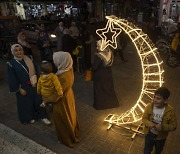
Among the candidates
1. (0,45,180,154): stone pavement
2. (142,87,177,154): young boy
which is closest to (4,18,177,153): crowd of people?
(142,87,177,154): young boy

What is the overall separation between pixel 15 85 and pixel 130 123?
262cm

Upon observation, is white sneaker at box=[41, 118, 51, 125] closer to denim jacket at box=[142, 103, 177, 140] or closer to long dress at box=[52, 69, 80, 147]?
long dress at box=[52, 69, 80, 147]

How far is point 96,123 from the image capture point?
199 inches

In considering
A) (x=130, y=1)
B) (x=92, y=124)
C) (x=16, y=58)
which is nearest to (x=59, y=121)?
(x=92, y=124)

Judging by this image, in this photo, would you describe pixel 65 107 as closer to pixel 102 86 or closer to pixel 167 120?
pixel 102 86

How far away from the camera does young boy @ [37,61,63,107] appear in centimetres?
370

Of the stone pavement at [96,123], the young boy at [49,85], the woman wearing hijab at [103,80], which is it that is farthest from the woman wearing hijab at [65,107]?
the woman wearing hijab at [103,80]

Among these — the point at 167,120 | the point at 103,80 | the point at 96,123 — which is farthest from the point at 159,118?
the point at 103,80

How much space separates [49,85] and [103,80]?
1.92 metres

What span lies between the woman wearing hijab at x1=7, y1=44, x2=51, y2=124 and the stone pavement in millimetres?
298

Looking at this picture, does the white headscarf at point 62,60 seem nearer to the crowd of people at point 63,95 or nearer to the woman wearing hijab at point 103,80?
the crowd of people at point 63,95

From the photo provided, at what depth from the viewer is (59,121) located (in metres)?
4.02

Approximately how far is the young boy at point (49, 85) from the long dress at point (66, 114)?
126mm

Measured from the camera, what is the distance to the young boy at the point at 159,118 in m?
2.90
